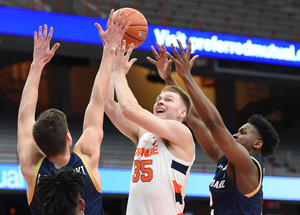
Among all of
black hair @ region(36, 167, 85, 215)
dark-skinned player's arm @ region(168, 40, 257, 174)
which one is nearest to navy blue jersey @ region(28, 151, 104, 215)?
black hair @ region(36, 167, 85, 215)

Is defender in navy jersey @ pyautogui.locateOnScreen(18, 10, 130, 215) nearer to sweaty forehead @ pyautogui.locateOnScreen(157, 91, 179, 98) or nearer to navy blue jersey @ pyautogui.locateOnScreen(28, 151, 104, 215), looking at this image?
navy blue jersey @ pyautogui.locateOnScreen(28, 151, 104, 215)

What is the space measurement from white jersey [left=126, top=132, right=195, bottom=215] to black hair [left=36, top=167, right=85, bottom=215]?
1.19 meters

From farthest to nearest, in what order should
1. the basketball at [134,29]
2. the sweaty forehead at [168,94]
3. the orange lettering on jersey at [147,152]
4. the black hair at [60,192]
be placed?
the basketball at [134,29]
the sweaty forehead at [168,94]
the orange lettering on jersey at [147,152]
the black hair at [60,192]

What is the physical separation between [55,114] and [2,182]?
6.78 m

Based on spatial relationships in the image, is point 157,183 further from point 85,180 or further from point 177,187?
point 85,180

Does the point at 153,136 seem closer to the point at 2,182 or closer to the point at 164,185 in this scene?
the point at 164,185

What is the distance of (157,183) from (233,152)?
67 centimetres

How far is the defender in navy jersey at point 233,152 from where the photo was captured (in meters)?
3.54

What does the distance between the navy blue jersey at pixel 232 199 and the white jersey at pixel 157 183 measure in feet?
1.30

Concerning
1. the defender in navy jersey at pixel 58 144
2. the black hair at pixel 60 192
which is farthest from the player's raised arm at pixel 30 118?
the black hair at pixel 60 192

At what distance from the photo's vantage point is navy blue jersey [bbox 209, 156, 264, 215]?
3701 millimetres

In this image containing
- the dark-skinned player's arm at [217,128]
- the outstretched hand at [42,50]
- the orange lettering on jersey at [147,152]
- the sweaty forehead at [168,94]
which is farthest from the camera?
the sweaty forehead at [168,94]

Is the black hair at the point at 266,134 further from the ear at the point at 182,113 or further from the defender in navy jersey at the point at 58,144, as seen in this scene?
the defender in navy jersey at the point at 58,144

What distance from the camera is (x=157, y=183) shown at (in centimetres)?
348
